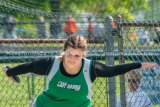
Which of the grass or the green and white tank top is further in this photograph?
the grass

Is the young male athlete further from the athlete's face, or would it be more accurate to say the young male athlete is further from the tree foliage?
the tree foliage

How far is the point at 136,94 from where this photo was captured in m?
6.67

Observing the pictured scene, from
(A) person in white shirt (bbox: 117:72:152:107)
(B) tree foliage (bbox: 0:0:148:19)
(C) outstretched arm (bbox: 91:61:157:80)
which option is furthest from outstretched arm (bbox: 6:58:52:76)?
(B) tree foliage (bbox: 0:0:148:19)

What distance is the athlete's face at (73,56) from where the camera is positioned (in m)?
5.11

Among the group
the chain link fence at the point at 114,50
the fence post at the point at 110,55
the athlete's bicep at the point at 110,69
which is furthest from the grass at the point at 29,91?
the athlete's bicep at the point at 110,69

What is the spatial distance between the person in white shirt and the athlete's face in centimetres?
160

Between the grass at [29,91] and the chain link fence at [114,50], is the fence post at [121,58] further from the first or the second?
the grass at [29,91]

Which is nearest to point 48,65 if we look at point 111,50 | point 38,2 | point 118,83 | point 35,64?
point 35,64

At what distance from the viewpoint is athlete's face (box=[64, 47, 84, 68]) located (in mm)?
A: 5105

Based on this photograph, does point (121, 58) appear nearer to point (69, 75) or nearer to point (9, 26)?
point (69, 75)

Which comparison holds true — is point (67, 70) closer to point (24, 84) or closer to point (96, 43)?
point (96, 43)

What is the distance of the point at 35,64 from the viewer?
17.4 feet

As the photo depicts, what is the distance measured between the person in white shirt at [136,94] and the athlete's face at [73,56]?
160 cm

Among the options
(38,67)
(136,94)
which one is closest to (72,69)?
(38,67)
